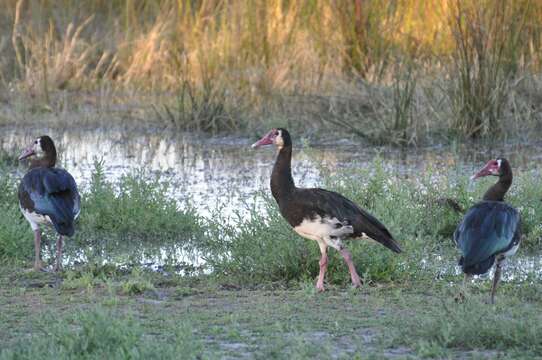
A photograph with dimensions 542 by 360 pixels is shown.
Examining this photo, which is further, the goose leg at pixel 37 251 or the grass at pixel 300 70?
the grass at pixel 300 70

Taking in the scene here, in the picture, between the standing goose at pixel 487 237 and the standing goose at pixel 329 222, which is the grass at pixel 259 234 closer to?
the standing goose at pixel 329 222

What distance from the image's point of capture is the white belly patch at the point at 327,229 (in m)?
7.40

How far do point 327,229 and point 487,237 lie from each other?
110 centimetres

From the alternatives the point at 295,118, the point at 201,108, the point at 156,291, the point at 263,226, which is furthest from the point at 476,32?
the point at 156,291

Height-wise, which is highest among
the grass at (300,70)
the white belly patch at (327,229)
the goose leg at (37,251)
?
the grass at (300,70)

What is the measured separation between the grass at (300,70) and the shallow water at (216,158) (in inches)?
13.1

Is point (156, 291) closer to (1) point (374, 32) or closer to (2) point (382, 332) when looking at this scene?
(2) point (382, 332)

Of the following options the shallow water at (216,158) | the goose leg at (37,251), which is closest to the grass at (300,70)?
the shallow water at (216,158)

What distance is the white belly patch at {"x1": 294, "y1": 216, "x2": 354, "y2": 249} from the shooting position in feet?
24.3

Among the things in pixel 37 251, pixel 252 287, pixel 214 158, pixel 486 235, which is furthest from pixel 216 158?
pixel 486 235

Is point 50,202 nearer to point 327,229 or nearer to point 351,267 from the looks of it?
point 327,229

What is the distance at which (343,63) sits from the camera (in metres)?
15.5

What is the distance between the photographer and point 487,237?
22.3ft

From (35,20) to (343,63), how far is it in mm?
5521
